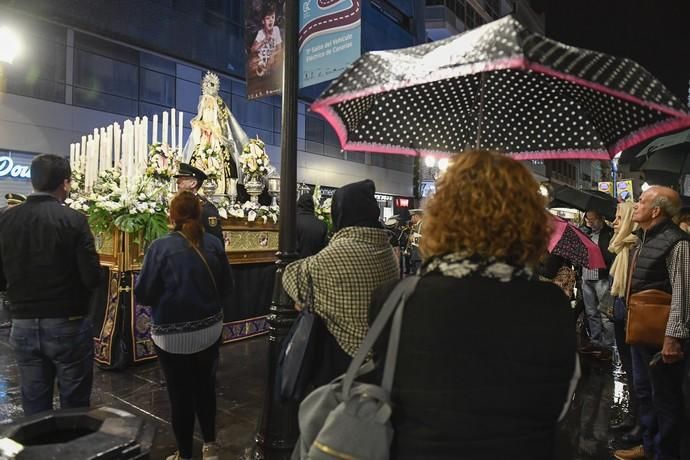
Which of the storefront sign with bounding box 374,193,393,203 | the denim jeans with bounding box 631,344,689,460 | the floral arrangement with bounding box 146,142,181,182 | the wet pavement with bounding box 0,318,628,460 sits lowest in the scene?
the wet pavement with bounding box 0,318,628,460

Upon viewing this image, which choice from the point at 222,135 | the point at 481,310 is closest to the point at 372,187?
the point at 481,310

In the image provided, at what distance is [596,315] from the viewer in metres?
7.49

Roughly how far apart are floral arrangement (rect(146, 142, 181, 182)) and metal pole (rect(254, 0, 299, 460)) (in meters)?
4.24

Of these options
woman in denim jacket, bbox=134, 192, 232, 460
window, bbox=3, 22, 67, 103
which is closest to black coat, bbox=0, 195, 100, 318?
woman in denim jacket, bbox=134, 192, 232, 460

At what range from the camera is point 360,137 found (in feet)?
10.1

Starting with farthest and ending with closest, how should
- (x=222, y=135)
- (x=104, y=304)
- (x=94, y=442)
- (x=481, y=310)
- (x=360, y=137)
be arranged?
(x=222, y=135) < (x=104, y=304) < (x=360, y=137) < (x=94, y=442) < (x=481, y=310)

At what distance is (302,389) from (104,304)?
199 inches

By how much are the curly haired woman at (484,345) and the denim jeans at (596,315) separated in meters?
6.53

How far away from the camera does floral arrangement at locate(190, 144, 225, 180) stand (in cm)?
860

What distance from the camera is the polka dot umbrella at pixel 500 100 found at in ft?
6.36

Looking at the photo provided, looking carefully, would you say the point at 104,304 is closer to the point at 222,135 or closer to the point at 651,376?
the point at 222,135

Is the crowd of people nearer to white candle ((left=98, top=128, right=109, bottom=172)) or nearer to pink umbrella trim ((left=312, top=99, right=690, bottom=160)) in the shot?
pink umbrella trim ((left=312, top=99, right=690, bottom=160))

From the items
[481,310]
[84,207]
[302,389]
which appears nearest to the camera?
A: [481,310]

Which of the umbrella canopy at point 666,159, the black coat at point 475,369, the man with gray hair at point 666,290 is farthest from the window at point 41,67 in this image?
the black coat at point 475,369
